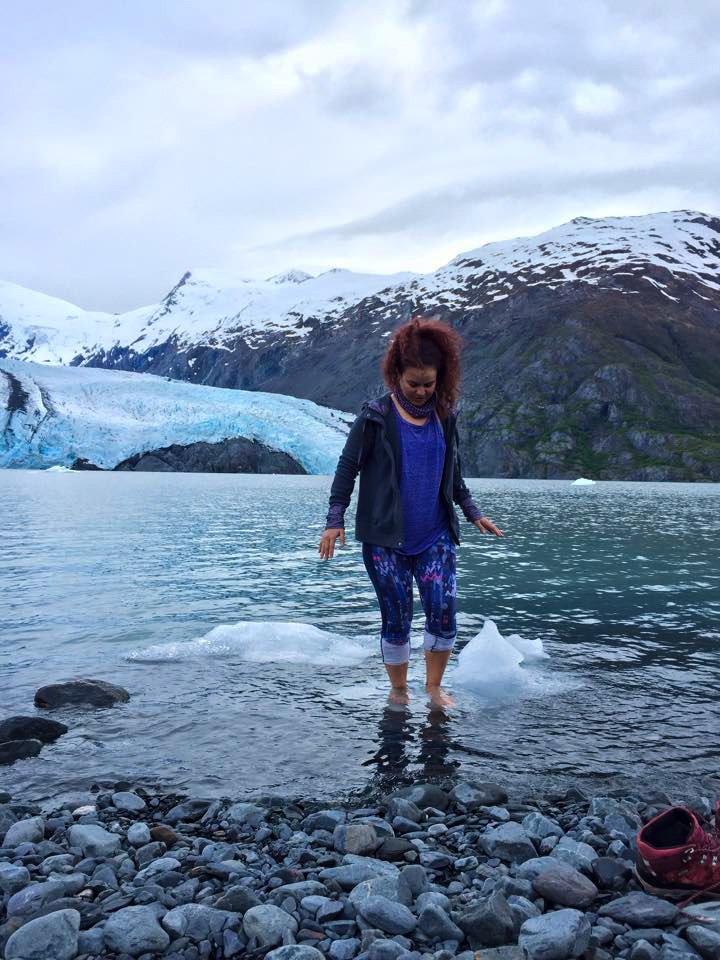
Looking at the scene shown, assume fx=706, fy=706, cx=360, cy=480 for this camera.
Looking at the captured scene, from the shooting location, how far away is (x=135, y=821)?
15.9 ft

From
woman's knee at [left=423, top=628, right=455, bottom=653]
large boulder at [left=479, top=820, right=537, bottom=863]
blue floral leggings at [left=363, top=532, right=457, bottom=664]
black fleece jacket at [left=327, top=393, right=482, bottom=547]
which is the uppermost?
black fleece jacket at [left=327, top=393, right=482, bottom=547]

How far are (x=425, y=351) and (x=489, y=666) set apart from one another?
13.6 ft

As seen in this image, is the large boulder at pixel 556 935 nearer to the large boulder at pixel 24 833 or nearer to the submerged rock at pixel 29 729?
the large boulder at pixel 24 833

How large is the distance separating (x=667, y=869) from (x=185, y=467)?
116834 millimetres

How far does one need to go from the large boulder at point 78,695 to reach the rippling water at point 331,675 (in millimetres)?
179

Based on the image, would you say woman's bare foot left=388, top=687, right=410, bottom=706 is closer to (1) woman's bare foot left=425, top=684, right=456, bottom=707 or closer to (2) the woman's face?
(1) woman's bare foot left=425, top=684, right=456, bottom=707

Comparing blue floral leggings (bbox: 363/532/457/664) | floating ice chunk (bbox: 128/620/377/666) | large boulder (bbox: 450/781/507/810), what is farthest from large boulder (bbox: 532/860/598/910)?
floating ice chunk (bbox: 128/620/377/666)

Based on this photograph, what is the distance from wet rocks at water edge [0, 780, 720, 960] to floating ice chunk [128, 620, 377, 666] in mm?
4219

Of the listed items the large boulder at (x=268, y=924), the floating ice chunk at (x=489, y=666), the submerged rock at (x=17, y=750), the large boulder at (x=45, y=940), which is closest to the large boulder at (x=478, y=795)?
the large boulder at (x=268, y=924)

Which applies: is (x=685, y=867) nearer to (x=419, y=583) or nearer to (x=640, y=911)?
(x=640, y=911)

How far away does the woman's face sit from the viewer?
645 cm

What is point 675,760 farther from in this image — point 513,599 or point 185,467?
point 185,467

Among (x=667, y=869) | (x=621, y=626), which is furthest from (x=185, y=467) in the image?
(x=667, y=869)

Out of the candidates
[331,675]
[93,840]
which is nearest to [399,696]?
[331,675]
